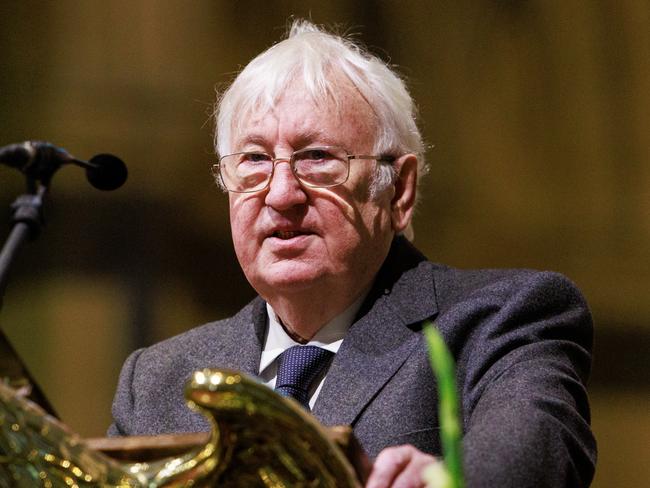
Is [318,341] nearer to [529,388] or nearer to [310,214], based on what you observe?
Result: [310,214]

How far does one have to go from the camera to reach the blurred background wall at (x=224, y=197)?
294cm

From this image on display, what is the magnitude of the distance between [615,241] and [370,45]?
3.09 ft

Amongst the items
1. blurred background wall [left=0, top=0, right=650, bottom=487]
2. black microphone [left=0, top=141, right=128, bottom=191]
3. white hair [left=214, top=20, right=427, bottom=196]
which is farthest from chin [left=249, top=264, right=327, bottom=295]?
blurred background wall [left=0, top=0, right=650, bottom=487]

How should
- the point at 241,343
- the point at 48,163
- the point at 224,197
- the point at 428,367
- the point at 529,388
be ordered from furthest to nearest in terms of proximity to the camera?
the point at 224,197 → the point at 241,343 → the point at 428,367 → the point at 48,163 → the point at 529,388

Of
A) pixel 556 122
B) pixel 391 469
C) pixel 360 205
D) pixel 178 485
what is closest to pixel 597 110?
pixel 556 122

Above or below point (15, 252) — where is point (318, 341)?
below

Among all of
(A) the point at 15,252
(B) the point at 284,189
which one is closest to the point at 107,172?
(A) the point at 15,252

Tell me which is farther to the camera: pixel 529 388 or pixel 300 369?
pixel 300 369

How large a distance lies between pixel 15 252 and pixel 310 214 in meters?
0.59

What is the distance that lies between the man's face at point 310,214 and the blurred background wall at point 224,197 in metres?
1.19

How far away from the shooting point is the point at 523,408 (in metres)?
1.29

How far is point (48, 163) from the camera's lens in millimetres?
1504

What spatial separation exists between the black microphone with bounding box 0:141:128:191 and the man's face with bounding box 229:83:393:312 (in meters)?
0.33

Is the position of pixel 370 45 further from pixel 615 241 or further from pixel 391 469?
pixel 391 469
